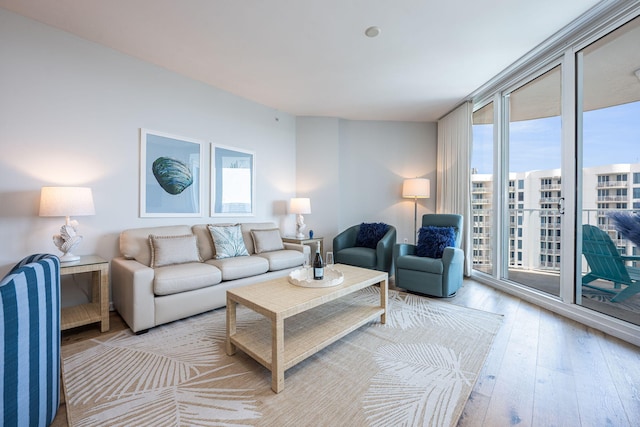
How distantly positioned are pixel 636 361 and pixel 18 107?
519 centimetres

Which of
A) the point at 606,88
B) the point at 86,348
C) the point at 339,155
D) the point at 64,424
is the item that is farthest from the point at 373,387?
the point at 339,155

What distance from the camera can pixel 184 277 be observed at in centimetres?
240

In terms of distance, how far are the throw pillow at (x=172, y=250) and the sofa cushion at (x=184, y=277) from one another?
0.30ft

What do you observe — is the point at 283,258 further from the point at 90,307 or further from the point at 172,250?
the point at 90,307

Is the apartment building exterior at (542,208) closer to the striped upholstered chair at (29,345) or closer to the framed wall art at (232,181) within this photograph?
the framed wall art at (232,181)

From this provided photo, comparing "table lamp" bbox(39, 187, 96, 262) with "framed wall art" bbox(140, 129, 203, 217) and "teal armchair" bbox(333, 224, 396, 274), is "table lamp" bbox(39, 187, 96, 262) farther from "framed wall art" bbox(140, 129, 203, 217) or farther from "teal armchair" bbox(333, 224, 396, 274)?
"teal armchair" bbox(333, 224, 396, 274)

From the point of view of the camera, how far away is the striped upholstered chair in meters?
0.96

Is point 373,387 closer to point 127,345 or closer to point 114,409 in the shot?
point 114,409

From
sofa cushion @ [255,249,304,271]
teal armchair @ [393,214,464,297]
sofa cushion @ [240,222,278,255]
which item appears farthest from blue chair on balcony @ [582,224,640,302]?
sofa cushion @ [240,222,278,255]

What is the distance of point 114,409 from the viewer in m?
1.40

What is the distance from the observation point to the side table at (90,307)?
210 centimetres

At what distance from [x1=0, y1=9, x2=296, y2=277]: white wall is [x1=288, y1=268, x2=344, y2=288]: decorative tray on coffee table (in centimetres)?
189

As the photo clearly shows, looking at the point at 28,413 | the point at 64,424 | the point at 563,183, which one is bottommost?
the point at 64,424

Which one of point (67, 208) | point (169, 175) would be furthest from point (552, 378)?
point (169, 175)
